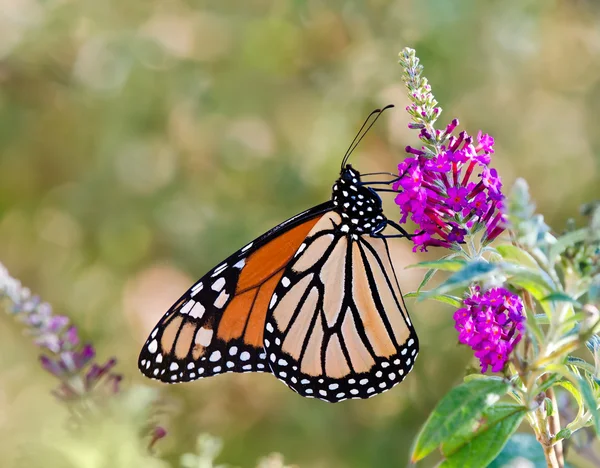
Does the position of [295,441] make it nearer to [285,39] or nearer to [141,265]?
[141,265]

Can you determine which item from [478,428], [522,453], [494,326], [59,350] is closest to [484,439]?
[478,428]

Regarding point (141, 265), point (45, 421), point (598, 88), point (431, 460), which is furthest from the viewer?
point (598, 88)

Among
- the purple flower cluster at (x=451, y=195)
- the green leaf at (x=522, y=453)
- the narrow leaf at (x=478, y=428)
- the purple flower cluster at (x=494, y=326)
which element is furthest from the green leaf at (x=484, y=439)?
the green leaf at (x=522, y=453)

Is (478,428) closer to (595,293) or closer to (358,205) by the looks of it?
(595,293)

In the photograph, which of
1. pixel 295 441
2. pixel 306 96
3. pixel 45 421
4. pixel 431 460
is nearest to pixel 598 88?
pixel 306 96

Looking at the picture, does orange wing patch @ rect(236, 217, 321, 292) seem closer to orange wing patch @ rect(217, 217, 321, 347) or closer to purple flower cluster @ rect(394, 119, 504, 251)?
orange wing patch @ rect(217, 217, 321, 347)

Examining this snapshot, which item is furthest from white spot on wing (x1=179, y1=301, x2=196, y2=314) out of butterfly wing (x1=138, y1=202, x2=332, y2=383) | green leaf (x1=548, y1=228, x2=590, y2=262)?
green leaf (x1=548, y1=228, x2=590, y2=262)
